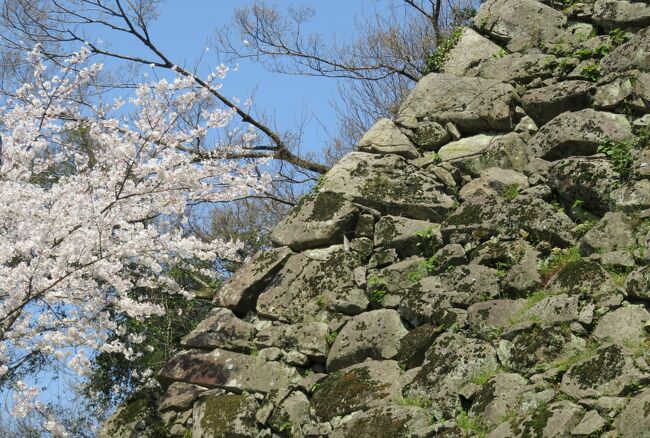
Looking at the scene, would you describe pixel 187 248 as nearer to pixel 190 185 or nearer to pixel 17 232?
pixel 190 185

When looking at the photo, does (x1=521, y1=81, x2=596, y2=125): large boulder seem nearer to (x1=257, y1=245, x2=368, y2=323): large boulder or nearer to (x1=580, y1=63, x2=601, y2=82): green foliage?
(x1=580, y1=63, x2=601, y2=82): green foliage

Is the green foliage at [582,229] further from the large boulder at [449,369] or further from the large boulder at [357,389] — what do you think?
the large boulder at [357,389]

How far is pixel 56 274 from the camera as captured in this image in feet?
27.5

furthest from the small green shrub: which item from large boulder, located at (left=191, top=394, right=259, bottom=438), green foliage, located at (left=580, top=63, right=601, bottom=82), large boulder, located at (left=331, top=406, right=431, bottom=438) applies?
large boulder, located at (left=191, top=394, right=259, bottom=438)

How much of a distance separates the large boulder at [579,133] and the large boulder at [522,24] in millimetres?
1798

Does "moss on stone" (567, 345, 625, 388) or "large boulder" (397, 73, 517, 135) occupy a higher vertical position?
"large boulder" (397, 73, 517, 135)

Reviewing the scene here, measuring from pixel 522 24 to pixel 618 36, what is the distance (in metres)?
1.25

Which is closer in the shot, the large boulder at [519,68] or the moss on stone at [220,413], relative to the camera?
the moss on stone at [220,413]

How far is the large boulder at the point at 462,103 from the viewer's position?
9836 millimetres

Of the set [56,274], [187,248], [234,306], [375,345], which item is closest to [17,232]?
[56,274]

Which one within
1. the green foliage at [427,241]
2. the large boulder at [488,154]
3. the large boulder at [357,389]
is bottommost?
the large boulder at [357,389]

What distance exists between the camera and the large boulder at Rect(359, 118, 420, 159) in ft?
32.7

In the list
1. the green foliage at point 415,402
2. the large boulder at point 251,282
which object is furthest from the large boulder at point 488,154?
the green foliage at point 415,402

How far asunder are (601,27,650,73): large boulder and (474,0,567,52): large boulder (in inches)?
42.2
